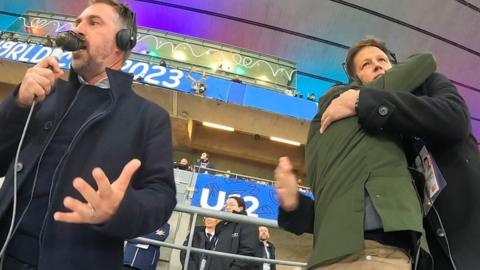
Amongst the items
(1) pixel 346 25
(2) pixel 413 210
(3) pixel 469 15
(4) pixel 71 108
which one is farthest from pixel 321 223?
(3) pixel 469 15

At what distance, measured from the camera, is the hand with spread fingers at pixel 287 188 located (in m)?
1.46

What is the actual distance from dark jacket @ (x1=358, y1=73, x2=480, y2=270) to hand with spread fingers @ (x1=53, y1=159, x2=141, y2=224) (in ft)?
2.46

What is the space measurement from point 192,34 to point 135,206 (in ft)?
47.8

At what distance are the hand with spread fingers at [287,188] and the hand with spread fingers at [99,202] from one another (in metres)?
0.58

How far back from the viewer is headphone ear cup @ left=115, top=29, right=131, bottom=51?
1.63 metres

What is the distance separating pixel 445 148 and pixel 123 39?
119cm

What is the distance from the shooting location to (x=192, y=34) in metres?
15.1

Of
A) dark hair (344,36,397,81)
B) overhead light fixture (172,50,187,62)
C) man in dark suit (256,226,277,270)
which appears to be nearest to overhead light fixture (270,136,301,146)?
overhead light fixture (172,50,187,62)

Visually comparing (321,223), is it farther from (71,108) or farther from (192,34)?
(192,34)

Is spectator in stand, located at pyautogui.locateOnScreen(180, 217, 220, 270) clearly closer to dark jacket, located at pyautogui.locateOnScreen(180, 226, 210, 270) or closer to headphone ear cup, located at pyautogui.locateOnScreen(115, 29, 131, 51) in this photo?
dark jacket, located at pyautogui.locateOnScreen(180, 226, 210, 270)

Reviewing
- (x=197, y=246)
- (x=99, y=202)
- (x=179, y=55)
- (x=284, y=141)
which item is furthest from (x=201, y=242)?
(x=179, y=55)

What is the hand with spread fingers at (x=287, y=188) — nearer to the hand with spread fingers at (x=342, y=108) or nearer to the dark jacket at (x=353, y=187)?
the dark jacket at (x=353, y=187)

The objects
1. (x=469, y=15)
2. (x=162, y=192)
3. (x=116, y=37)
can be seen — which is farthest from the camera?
(x=469, y=15)

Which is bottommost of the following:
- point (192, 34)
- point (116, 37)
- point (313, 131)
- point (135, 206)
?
point (135, 206)
